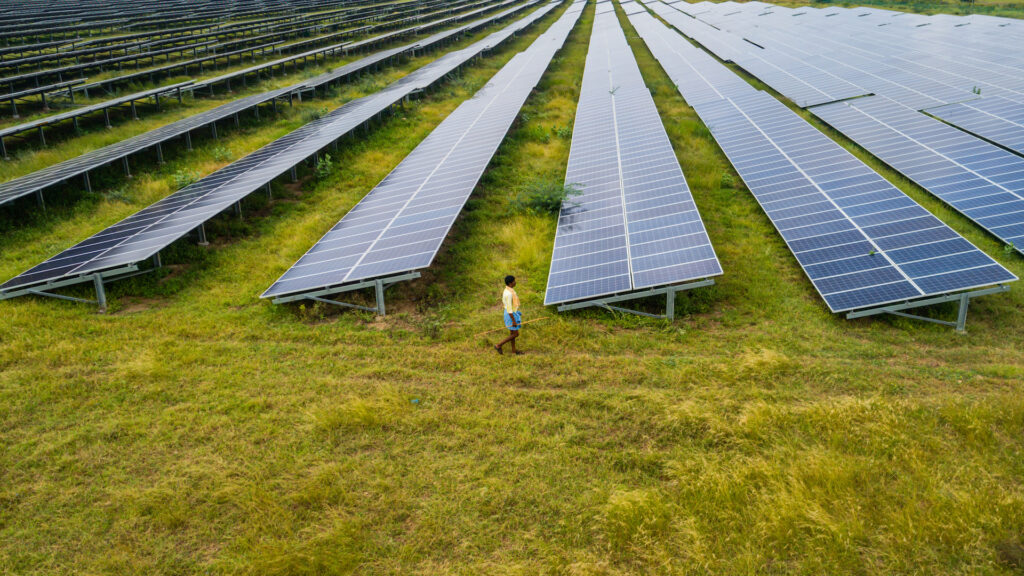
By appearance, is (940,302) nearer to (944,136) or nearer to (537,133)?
(944,136)

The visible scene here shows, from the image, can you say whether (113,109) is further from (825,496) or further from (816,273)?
(825,496)

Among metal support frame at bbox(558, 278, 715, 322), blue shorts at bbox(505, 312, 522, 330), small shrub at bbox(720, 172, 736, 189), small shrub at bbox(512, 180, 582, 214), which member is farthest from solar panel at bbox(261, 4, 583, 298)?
small shrub at bbox(720, 172, 736, 189)

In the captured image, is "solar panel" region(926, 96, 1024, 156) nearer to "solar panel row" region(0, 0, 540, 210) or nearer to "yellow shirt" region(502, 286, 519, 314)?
"yellow shirt" region(502, 286, 519, 314)

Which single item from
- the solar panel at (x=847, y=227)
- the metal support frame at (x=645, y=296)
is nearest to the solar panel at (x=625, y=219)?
the metal support frame at (x=645, y=296)

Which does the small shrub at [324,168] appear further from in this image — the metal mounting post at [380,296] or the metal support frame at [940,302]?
the metal support frame at [940,302]

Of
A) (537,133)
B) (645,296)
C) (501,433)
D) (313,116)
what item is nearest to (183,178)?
(313,116)

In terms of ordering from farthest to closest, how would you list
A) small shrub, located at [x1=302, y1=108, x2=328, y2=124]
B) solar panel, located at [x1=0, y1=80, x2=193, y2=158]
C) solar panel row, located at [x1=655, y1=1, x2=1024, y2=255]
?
small shrub, located at [x1=302, y1=108, x2=328, y2=124]
solar panel, located at [x1=0, y1=80, x2=193, y2=158]
solar panel row, located at [x1=655, y1=1, x2=1024, y2=255]
